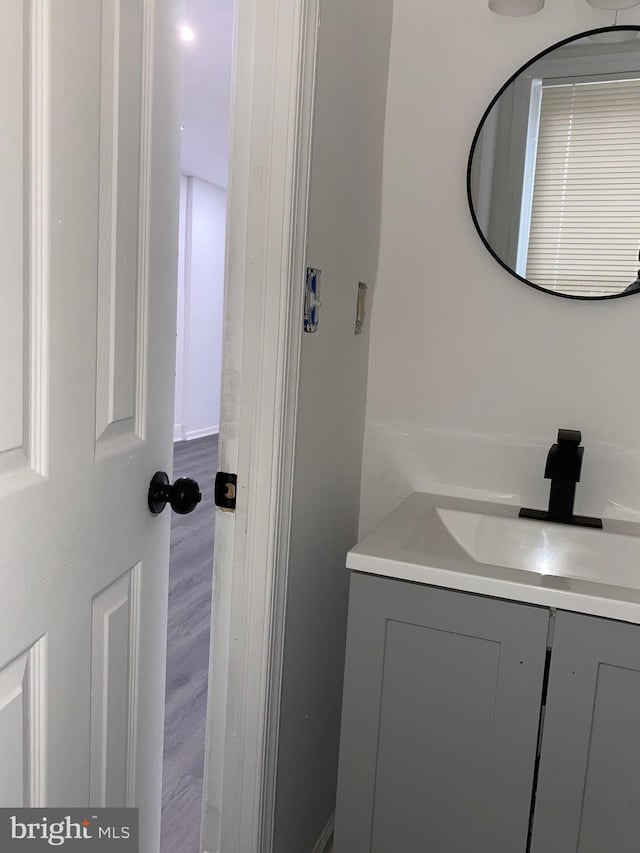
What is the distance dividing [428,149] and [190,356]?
16.5 ft

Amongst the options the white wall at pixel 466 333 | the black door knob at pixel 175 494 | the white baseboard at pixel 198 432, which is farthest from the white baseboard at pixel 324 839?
the white baseboard at pixel 198 432

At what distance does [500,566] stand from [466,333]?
58cm

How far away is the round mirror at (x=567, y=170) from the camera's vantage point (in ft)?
4.80

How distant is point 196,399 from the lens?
6688 mm

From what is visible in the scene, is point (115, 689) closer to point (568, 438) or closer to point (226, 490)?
point (226, 490)

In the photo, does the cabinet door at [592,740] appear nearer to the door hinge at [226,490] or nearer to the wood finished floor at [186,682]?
the door hinge at [226,490]

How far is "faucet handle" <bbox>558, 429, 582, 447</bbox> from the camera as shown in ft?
4.73

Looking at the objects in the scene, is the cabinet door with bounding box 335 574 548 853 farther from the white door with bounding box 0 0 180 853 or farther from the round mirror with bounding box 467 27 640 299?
the round mirror with bounding box 467 27 640 299

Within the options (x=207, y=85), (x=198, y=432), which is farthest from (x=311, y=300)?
(x=198, y=432)

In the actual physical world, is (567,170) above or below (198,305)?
above

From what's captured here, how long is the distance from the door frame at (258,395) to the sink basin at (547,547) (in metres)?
0.49

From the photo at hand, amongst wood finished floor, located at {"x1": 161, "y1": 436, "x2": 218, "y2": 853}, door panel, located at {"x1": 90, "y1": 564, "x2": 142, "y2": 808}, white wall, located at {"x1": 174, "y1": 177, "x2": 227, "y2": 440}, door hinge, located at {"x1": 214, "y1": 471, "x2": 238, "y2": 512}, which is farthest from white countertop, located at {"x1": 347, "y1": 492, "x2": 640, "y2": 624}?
white wall, located at {"x1": 174, "y1": 177, "x2": 227, "y2": 440}

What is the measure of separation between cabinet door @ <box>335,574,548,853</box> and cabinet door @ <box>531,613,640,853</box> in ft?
0.10

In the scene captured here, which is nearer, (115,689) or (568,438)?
(115,689)
